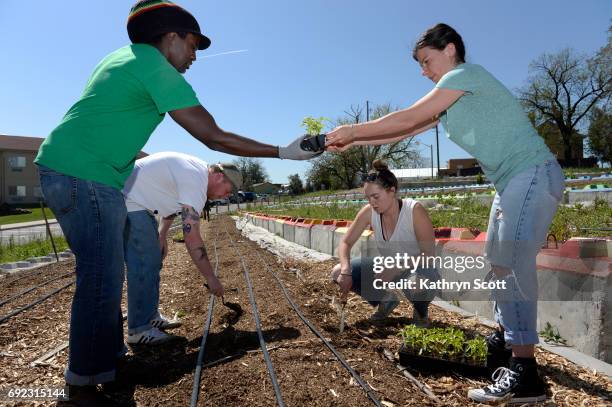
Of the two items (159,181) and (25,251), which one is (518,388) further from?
(25,251)

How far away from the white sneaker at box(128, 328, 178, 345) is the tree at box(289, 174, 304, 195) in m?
68.2

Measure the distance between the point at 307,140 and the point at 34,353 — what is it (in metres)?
2.59

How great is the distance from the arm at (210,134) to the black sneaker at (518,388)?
1.74 m

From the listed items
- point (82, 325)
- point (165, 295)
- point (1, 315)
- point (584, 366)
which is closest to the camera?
point (82, 325)

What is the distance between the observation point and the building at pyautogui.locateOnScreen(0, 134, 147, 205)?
44500 mm

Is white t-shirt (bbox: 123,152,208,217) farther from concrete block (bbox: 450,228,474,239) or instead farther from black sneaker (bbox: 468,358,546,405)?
concrete block (bbox: 450,228,474,239)

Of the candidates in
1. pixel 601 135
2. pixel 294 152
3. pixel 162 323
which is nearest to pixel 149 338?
pixel 162 323

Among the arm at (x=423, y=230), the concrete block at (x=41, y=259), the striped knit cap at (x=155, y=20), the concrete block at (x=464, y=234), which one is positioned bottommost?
the concrete block at (x=41, y=259)

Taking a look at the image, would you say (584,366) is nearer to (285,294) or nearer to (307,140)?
(307,140)

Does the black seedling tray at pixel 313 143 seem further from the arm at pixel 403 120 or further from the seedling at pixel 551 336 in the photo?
the seedling at pixel 551 336

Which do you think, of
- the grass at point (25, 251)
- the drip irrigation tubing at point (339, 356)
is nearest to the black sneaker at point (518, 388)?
the drip irrigation tubing at point (339, 356)

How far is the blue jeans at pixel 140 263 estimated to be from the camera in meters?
3.27

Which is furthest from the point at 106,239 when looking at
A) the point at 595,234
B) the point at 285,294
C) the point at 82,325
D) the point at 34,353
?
the point at 595,234

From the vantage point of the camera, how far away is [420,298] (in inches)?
131
